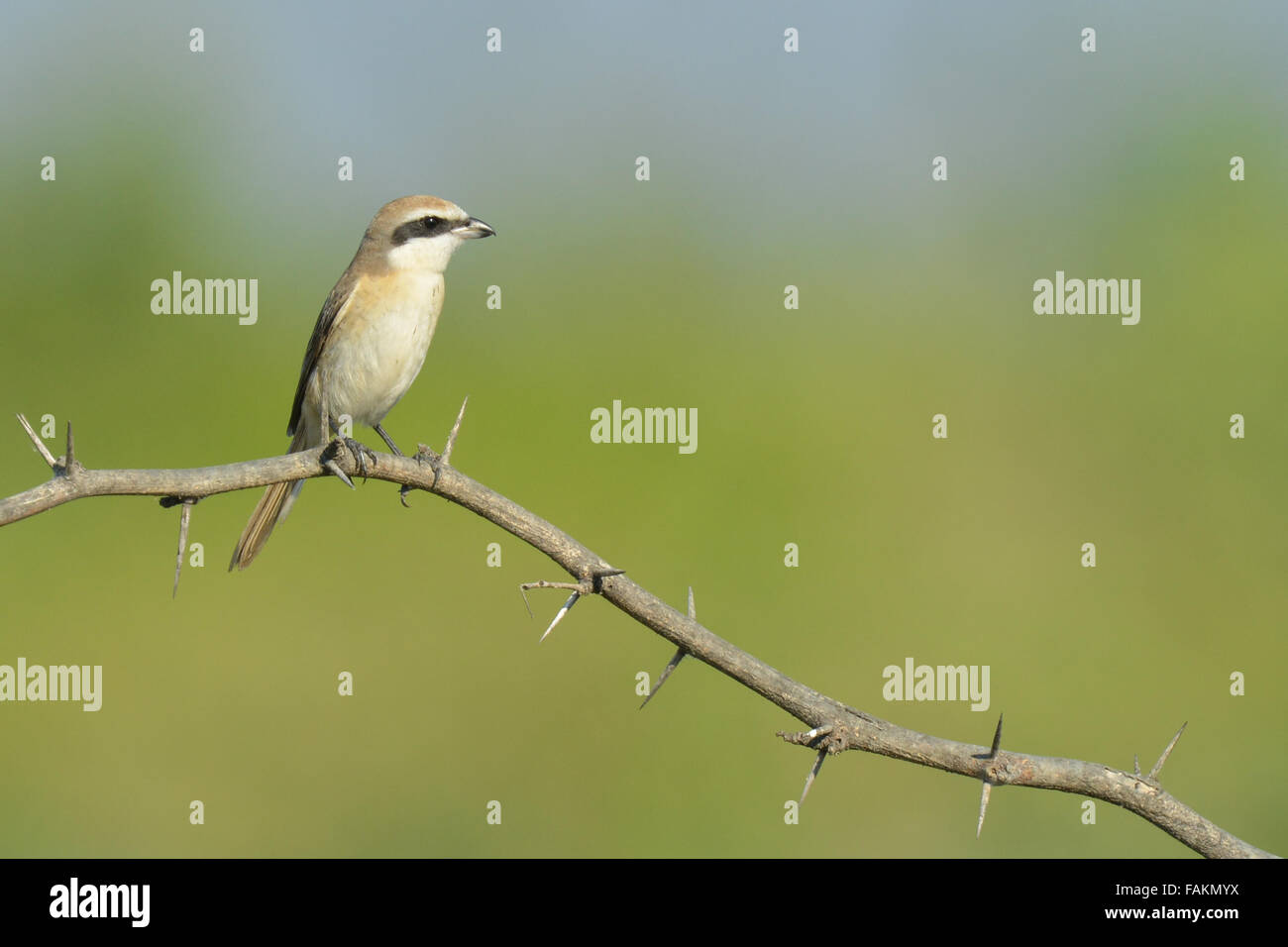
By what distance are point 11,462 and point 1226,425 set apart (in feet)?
32.9

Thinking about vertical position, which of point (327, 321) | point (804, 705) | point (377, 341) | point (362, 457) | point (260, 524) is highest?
point (327, 321)

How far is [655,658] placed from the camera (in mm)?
9523

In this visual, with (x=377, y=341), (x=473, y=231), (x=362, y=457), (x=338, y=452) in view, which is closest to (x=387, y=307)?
(x=377, y=341)

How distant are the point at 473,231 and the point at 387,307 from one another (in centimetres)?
51

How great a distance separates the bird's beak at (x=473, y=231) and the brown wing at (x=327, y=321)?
0.53 metres

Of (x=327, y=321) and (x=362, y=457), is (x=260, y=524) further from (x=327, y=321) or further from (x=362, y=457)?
(x=362, y=457)

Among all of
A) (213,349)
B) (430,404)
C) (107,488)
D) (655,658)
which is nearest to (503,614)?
(655,658)

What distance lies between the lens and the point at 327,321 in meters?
5.72

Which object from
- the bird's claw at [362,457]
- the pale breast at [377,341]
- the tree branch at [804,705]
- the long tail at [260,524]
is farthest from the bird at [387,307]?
the tree branch at [804,705]

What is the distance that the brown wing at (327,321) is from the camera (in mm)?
5641

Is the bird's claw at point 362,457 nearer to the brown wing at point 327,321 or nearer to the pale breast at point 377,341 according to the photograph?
the pale breast at point 377,341

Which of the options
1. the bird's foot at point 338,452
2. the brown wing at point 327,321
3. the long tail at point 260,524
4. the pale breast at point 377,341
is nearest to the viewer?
the bird's foot at point 338,452

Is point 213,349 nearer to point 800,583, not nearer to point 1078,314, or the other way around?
point 800,583

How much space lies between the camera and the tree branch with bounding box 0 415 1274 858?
9.48ft
